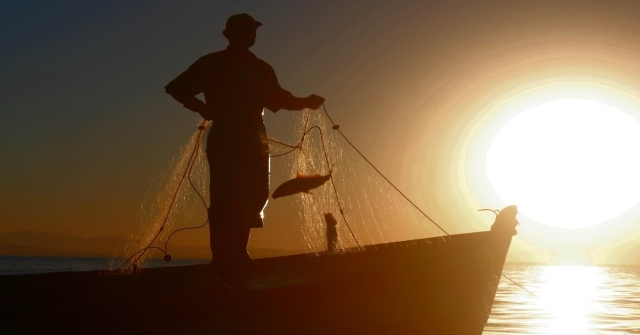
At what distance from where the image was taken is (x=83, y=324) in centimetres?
664

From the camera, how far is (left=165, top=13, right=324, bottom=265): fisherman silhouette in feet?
26.4

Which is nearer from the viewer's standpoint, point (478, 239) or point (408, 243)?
point (478, 239)

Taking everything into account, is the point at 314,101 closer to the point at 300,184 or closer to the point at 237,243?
the point at 300,184

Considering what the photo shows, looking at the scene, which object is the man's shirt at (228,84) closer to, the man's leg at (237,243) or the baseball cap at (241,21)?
the baseball cap at (241,21)

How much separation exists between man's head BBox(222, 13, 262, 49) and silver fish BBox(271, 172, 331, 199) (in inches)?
64.2

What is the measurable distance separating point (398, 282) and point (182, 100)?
3.16 metres

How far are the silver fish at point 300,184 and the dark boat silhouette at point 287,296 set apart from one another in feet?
2.80

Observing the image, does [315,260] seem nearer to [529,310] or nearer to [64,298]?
[64,298]

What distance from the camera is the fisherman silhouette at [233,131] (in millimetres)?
8047

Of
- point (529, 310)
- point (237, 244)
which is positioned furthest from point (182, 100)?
point (529, 310)

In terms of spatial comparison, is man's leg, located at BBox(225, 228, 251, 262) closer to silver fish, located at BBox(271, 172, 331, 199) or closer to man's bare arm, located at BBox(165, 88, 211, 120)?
silver fish, located at BBox(271, 172, 331, 199)

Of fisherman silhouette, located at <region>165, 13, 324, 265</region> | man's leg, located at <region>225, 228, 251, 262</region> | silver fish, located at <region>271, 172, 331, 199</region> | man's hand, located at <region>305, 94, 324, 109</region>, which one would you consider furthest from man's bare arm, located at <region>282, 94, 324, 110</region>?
man's leg, located at <region>225, 228, 251, 262</region>

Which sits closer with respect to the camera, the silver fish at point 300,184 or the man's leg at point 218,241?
the man's leg at point 218,241

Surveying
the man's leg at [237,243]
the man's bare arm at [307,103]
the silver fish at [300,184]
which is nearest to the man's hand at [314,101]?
the man's bare arm at [307,103]
